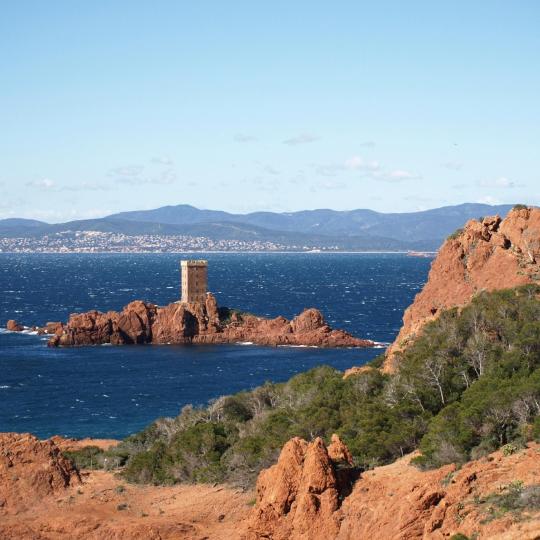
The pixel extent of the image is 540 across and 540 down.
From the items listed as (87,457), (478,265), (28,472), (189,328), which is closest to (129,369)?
(189,328)

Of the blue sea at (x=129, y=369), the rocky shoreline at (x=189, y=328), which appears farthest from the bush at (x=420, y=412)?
the rocky shoreline at (x=189, y=328)

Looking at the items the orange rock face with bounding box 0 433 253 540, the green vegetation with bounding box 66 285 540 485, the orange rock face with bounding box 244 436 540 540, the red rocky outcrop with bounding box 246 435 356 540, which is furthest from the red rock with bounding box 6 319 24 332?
the red rocky outcrop with bounding box 246 435 356 540

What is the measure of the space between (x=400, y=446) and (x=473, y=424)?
3.26 metres

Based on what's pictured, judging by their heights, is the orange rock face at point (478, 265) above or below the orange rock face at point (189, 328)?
above

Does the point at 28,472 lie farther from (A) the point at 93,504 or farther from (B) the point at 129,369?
(B) the point at 129,369

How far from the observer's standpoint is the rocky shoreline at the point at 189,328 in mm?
116312

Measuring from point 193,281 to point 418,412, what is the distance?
96.3m

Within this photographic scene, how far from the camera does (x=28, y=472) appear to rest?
39375 mm

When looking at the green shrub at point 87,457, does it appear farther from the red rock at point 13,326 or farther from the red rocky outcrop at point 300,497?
the red rock at point 13,326

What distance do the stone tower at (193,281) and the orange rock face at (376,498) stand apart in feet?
326

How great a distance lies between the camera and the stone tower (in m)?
132

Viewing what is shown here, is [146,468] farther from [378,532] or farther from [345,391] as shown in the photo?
[378,532]

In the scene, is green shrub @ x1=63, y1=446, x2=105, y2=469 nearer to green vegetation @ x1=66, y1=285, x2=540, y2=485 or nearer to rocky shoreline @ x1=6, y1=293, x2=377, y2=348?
green vegetation @ x1=66, y1=285, x2=540, y2=485

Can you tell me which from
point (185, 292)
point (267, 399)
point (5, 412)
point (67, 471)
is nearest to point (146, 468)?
point (67, 471)
